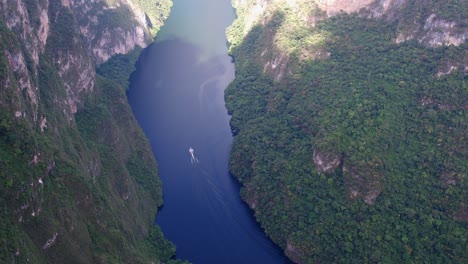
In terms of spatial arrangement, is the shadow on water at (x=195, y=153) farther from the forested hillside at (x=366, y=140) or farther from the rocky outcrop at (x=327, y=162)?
the rocky outcrop at (x=327, y=162)

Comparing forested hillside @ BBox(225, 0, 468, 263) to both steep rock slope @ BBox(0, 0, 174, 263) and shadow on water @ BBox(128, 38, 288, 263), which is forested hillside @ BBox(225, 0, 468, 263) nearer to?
shadow on water @ BBox(128, 38, 288, 263)

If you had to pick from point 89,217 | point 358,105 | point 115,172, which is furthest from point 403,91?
point 89,217

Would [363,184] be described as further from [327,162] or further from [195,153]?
[195,153]

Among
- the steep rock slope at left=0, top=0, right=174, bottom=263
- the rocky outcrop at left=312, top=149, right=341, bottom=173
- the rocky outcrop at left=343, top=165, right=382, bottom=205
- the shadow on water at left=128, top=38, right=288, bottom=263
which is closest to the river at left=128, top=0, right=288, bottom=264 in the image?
the shadow on water at left=128, top=38, right=288, bottom=263

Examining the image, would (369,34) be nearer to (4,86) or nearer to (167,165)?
(167,165)

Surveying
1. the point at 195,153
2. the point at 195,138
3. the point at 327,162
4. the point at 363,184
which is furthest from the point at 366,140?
the point at 195,138

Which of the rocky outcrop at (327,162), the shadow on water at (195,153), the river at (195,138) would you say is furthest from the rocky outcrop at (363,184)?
the shadow on water at (195,153)

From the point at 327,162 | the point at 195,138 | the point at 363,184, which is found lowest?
the point at 363,184

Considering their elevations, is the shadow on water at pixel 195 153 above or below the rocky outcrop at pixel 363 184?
above
